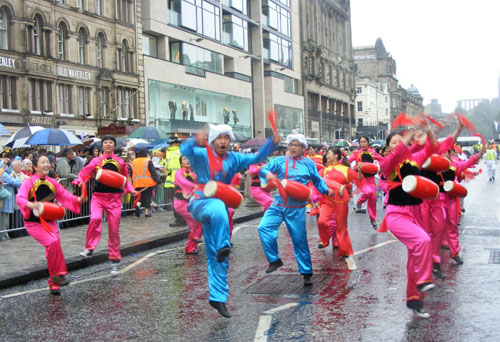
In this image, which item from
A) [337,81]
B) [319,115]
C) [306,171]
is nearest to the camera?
[306,171]

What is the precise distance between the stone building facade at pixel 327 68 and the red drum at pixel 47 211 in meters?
53.5

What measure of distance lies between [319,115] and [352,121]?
650 inches

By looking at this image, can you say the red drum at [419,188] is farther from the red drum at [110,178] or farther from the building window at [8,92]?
the building window at [8,92]

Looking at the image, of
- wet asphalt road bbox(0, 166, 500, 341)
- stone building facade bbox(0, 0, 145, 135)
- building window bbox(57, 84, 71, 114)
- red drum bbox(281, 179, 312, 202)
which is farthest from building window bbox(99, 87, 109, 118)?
red drum bbox(281, 179, 312, 202)

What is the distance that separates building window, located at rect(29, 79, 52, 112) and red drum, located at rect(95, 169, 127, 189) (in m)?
21.4

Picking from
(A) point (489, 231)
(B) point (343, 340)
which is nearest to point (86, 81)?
(A) point (489, 231)

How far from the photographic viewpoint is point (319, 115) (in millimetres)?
68000

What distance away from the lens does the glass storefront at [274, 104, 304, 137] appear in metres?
56.2

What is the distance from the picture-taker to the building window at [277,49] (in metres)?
54.3

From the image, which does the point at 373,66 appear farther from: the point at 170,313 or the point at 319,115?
the point at 170,313

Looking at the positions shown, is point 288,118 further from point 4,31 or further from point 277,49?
point 4,31

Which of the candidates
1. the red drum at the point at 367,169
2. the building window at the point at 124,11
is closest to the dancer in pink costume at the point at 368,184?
the red drum at the point at 367,169

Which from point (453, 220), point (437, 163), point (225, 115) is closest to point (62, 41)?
point (225, 115)

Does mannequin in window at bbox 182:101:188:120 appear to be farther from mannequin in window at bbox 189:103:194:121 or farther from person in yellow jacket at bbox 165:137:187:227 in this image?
person in yellow jacket at bbox 165:137:187:227
